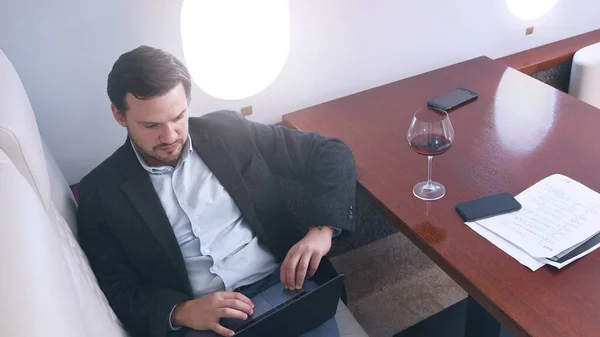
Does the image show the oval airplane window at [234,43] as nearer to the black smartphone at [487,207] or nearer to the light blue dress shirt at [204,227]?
the light blue dress shirt at [204,227]

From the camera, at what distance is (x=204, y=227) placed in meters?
1.15

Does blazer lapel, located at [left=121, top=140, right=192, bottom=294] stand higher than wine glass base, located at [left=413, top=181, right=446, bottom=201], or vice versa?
blazer lapel, located at [left=121, top=140, right=192, bottom=294]

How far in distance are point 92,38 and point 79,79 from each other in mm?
111

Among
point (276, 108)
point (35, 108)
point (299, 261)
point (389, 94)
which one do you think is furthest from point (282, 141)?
point (35, 108)

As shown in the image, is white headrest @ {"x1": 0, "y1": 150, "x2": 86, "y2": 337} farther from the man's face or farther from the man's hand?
the man's hand

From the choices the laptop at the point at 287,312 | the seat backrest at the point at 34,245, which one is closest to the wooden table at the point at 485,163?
the laptop at the point at 287,312

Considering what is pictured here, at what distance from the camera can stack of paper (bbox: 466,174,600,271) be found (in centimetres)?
94

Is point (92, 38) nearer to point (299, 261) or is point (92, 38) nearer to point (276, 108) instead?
point (276, 108)

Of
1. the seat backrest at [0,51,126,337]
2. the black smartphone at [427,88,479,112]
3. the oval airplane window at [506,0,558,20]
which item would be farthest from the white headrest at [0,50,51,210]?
the oval airplane window at [506,0,558,20]

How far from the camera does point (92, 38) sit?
4.28ft

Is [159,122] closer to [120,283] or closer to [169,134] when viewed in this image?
[169,134]

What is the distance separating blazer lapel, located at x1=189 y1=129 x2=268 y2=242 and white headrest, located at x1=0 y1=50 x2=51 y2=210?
33 centimetres

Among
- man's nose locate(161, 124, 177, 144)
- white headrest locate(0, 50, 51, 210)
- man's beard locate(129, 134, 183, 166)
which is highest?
white headrest locate(0, 50, 51, 210)

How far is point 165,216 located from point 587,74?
1513 mm
